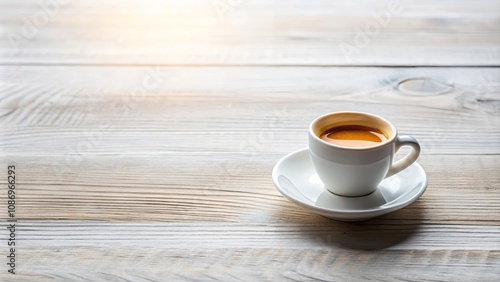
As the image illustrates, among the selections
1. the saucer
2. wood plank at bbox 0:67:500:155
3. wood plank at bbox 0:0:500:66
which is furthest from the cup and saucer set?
wood plank at bbox 0:0:500:66

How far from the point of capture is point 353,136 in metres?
0.90

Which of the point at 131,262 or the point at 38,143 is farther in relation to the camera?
the point at 38,143

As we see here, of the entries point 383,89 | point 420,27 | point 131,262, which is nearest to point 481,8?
point 420,27

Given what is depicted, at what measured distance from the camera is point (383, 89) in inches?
49.3

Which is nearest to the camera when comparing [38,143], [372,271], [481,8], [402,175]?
[372,271]

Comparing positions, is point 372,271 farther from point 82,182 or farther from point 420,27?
point 420,27

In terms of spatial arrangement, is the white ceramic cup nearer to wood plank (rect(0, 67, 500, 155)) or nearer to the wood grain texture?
the wood grain texture

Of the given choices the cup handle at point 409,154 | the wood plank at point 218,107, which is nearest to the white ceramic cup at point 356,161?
the cup handle at point 409,154

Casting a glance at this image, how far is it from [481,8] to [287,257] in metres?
1.10

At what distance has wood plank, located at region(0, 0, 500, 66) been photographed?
1.39 metres

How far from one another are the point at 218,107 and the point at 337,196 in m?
0.37

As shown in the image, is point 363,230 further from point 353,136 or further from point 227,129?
point 227,129

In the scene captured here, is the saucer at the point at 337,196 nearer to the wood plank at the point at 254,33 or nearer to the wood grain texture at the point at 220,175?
the wood grain texture at the point at 220,175

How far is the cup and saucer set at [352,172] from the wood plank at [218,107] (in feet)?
0.47
